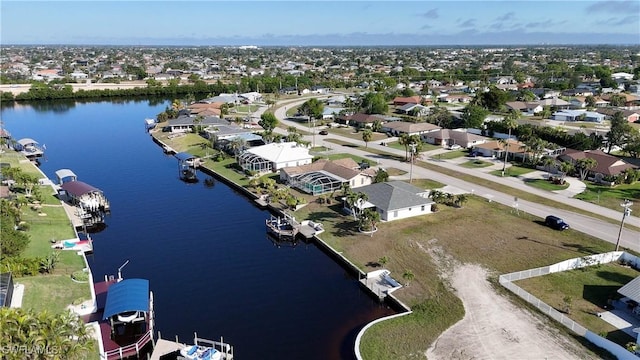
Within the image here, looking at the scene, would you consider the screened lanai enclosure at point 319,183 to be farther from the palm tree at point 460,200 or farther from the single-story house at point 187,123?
the single-story house at point 187,123

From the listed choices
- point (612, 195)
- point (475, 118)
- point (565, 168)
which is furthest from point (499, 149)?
point (475, 118)

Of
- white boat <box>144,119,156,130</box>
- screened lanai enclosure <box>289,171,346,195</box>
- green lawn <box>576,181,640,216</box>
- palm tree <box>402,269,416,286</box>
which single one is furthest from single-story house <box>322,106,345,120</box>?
palm tree <box>402,269,416,286</box>

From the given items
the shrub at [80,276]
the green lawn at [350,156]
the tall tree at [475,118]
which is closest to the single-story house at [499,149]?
the tall tree at [475,118]

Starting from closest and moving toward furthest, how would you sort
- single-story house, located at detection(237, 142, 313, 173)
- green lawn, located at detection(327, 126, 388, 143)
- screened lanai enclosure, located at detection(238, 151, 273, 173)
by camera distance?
single-story house, located at detection(237, 142, 313, 173) → screened lanai enclosure, located at detection(238, 151, 273, 173) → green lawn, located at detection(327, 126, 388, 143)

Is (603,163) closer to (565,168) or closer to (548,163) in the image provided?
(565,168)

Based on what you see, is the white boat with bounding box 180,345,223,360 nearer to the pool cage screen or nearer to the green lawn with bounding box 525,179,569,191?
the pool cage screen

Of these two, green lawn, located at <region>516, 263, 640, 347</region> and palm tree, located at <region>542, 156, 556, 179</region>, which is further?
palm tree, located at <region>542, 156, 556, 179</region>
